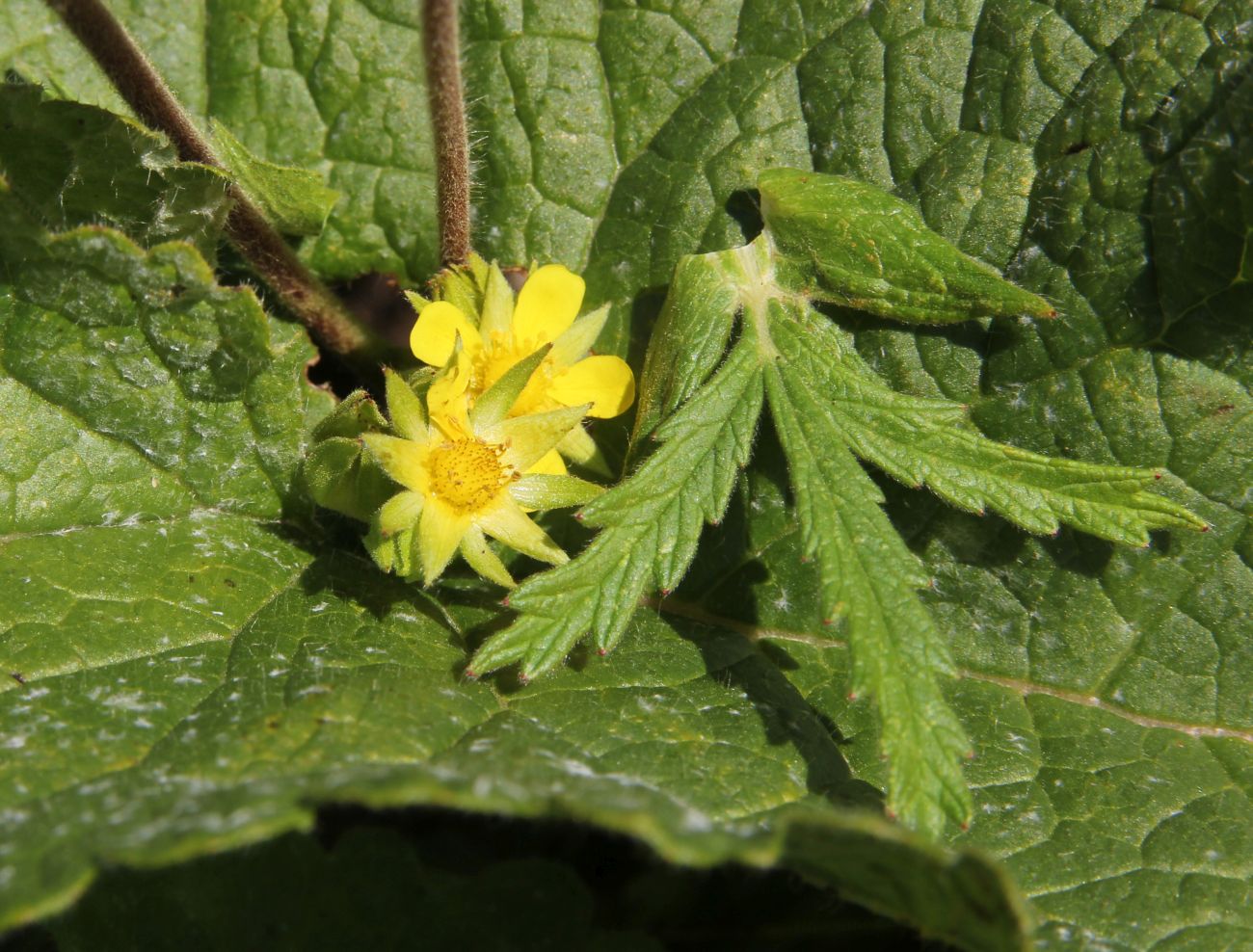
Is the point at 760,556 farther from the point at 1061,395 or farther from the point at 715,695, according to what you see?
the point at 1061,395

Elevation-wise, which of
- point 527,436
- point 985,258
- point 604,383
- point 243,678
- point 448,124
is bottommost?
point 243,678

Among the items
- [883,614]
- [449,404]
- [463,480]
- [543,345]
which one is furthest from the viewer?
[543,345]

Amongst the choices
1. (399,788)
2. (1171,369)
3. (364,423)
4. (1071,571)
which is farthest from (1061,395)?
(399,788)

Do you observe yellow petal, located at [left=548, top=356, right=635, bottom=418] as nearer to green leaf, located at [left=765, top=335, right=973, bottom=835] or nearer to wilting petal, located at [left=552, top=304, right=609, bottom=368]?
wilting petal, located at [left=552, top=304, right=609, bottom=368]

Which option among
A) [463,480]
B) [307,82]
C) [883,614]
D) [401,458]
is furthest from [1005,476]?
[307,82]

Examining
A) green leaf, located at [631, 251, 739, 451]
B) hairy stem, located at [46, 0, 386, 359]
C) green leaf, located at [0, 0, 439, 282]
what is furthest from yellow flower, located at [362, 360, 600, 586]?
green leaf, located at [0, 0, 439, 282]

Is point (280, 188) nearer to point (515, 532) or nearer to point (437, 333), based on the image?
point (437, 333)
